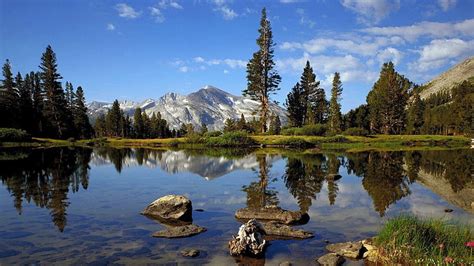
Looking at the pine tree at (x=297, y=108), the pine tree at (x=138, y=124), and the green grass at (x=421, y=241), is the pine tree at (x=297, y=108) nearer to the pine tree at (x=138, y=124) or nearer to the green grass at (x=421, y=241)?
the pine tree at (x=138, y=124)

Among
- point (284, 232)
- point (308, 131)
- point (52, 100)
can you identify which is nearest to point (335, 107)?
point (308, 131)

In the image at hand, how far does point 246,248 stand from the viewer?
432 inches

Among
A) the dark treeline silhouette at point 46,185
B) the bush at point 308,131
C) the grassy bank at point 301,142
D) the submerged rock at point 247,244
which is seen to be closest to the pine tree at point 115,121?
the grassy bank at point 301,142

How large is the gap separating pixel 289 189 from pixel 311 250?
1123cm

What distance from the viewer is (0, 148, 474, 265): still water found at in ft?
37.4

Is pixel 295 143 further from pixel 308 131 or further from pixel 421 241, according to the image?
pixel 421 241

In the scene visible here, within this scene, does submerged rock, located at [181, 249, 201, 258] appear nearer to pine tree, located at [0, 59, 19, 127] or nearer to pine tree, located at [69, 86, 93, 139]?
pine tree, located at [0, 59, 19, 127]

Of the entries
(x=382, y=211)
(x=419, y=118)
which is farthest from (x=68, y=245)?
(x=419, y=118)

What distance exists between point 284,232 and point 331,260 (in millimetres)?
2868

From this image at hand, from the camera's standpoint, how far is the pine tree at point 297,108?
9394 cm

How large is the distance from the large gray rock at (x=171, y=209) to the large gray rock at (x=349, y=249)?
6.26 metres

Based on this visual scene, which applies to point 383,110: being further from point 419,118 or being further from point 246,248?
point 246,248

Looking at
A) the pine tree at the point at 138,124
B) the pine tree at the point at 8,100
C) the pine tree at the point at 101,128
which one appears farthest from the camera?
the pine tree at the point at 101,128

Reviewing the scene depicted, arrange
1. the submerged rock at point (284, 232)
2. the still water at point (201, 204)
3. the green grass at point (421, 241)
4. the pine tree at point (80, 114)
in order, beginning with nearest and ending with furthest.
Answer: the green grass at point (421, 241) → the still water at point (201, 204) → the submerged rock at point (284, 232) → the pine tree at point (80, 114)
